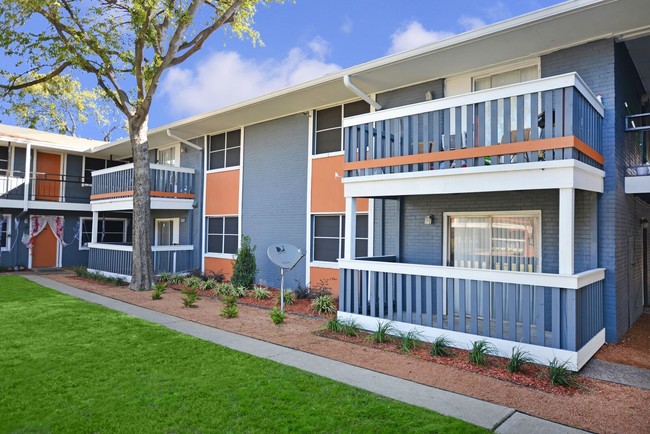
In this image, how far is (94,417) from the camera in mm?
4242

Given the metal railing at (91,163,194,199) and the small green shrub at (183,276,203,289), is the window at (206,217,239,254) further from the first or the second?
the metal railing at (91,163,194,199)

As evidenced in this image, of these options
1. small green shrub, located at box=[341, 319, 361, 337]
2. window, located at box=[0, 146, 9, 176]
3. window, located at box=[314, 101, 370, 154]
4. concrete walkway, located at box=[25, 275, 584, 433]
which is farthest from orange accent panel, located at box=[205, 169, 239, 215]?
window, located at box=[0, 146, 9, 176]

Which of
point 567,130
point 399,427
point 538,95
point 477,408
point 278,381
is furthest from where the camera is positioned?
point 538,95

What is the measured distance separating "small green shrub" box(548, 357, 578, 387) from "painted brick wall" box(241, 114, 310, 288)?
7.54 m

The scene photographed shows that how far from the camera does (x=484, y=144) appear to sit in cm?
695

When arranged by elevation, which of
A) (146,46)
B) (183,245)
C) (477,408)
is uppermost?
(146,46)

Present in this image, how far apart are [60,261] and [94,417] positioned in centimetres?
1899

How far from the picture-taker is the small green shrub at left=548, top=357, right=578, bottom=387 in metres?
5.39

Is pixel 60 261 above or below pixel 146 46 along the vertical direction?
below

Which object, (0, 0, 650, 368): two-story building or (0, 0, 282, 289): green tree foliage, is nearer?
(0, 0, 650, 368): two-story building

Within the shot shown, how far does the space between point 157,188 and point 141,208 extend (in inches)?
87.2

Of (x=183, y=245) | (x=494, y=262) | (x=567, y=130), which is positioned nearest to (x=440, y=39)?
(x=567, y=130)

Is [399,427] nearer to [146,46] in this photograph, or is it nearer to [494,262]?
[494,262]

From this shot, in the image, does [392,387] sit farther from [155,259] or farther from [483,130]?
[155,259]
